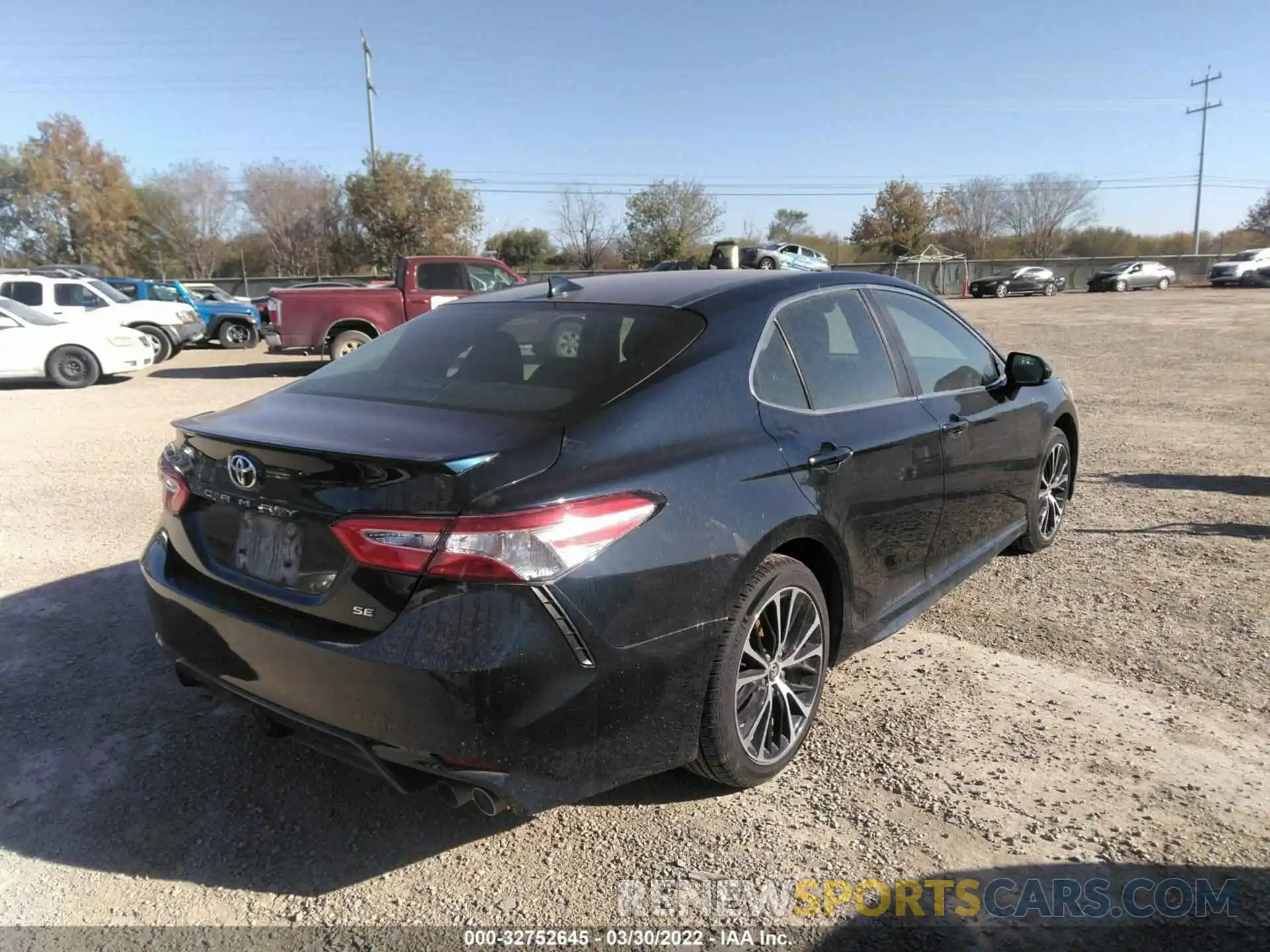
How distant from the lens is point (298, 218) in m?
53.5

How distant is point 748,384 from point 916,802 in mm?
1477

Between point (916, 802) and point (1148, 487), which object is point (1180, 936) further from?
point (1148, 487)

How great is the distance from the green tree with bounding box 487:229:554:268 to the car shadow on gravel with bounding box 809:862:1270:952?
184 feet

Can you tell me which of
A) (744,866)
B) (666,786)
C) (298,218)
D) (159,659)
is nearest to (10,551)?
(159,659)

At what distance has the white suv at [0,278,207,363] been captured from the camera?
52.4ft

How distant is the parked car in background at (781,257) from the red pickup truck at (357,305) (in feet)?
56.5

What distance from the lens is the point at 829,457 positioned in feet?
9.99

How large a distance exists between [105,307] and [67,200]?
39784 mm

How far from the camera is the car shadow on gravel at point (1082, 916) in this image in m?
2.26

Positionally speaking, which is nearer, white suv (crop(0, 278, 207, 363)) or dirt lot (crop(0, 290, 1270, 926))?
dirt lot (crop(0, 290, 1270, 926))

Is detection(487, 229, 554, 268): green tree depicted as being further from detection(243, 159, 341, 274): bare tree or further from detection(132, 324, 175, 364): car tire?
detection(132, 324, 175, 364): car tire

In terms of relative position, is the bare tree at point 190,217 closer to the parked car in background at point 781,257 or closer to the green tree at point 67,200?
the green tree at point 67,200

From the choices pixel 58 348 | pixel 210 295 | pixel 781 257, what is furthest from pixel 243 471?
pixel 781 257

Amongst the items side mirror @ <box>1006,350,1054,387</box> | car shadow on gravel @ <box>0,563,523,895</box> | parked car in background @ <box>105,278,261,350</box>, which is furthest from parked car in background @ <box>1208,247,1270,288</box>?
car shadow on gravel @ <box>0,563,523,895</box>
